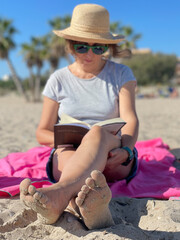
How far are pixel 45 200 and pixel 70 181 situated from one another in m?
0.20

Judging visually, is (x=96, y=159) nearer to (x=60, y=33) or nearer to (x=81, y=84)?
(x=81, y=84)

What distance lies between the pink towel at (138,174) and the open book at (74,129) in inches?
14.5

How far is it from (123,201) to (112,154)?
15.8 inches

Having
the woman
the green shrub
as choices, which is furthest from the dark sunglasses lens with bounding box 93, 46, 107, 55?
the green shrub

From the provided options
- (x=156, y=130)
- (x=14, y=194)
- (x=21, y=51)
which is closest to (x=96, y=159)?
(x=14, y=194)

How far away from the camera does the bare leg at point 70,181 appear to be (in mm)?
1379

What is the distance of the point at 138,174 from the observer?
2.71 m

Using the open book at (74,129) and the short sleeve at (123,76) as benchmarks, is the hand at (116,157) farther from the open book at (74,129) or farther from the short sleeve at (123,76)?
the short sleeve at (123,76)

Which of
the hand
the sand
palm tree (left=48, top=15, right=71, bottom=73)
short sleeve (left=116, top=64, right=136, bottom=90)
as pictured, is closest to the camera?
the sand

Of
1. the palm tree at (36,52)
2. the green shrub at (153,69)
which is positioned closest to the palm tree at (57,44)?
the palm tree at (36,52)

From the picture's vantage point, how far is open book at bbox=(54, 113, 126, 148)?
1.99m

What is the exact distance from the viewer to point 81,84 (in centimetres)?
251

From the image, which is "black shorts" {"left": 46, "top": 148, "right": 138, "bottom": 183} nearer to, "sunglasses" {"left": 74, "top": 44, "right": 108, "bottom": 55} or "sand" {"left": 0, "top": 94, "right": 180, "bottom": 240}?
"sand" {"left": 0, "top": 94, "right": 180, "bottom": 240}

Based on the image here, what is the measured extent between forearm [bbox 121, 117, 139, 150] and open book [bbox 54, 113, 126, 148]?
0.49 ft
